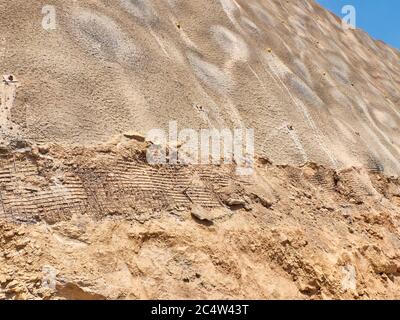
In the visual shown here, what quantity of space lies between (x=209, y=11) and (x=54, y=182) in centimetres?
579

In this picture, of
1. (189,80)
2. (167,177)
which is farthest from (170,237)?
(189,80)

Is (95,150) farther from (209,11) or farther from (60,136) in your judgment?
(209,11)

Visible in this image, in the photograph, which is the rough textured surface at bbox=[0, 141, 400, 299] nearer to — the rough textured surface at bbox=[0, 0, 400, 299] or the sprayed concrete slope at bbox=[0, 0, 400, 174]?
the rough textured surface at bbox=[0, 0, 400, 299]

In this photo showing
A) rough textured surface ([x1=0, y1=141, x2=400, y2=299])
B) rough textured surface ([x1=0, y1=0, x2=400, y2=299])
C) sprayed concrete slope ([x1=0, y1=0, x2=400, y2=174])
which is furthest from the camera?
sprayed concrete slope ([x1=0, y1=0, x2=400, y2=174])

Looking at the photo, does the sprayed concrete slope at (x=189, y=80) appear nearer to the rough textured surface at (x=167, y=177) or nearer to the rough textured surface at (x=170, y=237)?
the rough textured surface at (x=167, y=177)

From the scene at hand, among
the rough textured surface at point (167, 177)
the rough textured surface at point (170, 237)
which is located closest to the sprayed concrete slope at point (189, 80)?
the rough textured surface at point (167, 177)

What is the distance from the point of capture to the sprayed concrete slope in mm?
5492

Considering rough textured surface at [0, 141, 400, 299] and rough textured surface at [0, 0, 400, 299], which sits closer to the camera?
rough textured surface at [0, 141, 400, 299]

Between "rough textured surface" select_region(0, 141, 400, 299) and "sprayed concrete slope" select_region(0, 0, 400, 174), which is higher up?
"sprayed concrete slope" select_region(0, 0, 400, 174)

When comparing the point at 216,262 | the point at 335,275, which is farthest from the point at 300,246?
the point at 216,262

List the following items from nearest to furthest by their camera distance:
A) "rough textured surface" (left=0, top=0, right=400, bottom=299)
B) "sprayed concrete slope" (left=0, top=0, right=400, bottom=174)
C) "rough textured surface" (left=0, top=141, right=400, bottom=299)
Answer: "rough textured surface" (left=0, top=141, right=400, bottom=299), "rough textured surface" (left=0, top=0, right=400, bottom=299), "sprayed concrete slope" (left=0, top=0, right=400, bottom=174)

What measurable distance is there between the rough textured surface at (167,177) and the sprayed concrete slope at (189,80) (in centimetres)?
2

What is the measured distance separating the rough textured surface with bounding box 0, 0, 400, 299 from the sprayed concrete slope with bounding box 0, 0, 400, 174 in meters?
0.02

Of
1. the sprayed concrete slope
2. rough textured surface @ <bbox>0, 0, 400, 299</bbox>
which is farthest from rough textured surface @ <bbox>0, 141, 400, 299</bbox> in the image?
the sprayed concrete slope
